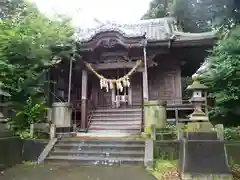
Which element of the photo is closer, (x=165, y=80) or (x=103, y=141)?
(x=103, y=141)

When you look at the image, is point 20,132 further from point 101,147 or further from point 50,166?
point 101,147

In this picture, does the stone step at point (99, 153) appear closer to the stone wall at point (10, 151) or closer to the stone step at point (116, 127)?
the stone wall at point (10, 151)

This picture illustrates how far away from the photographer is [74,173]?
6234 mm

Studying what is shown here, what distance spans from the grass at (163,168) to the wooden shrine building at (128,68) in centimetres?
406

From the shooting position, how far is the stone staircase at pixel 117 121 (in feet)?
38.1

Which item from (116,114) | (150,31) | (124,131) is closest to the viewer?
(124,131)

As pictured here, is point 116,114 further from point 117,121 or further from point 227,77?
point 227,77

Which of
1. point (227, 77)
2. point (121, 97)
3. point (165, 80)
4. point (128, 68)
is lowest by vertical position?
point (121, 97)

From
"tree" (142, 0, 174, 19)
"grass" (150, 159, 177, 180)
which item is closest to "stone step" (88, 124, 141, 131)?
"grass" (150, 159, 177, 180)

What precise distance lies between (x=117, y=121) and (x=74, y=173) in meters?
6.29

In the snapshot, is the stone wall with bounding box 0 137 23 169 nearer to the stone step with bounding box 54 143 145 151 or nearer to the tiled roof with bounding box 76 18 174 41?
the stone step with bounding box 54 143 145 151

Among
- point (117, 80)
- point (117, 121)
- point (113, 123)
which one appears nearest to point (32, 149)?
point (113, 123)

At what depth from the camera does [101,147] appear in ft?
27.2

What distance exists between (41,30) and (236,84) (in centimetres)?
854
